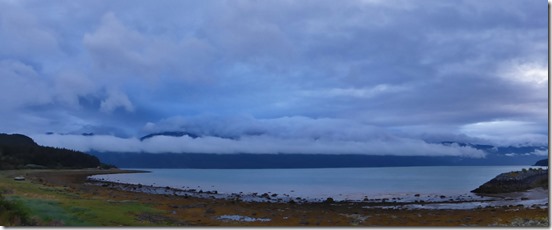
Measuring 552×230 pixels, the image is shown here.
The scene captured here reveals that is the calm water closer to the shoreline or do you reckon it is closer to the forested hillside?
the shoreline

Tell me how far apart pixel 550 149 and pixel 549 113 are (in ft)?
2.82

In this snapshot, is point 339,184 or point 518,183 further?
point 339,184

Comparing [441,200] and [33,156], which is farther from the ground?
[33,156]

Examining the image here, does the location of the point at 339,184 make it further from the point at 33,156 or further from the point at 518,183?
the point at 33,156

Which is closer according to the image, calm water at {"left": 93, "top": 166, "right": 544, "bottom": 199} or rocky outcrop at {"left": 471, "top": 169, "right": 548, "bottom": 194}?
rocky outcrop at {"left": 471, "top": 169, "right": 548, "bottom": 194}

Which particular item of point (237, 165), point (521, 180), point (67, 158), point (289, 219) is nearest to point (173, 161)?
point (237, 165)

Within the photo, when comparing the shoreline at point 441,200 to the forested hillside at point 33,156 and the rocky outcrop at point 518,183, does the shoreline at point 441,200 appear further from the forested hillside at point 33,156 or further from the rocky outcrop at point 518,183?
the forested hillside at point 33,156

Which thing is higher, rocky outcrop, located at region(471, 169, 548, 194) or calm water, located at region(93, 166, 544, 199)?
rocky outcrop, located at region(471, 169, 548, 194)

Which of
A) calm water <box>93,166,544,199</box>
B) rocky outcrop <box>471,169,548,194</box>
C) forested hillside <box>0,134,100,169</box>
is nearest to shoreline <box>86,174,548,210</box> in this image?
rocky outcrop <box>471,169,548,194</box>

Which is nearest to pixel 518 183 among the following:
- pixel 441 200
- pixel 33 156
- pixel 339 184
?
pixel 441 200

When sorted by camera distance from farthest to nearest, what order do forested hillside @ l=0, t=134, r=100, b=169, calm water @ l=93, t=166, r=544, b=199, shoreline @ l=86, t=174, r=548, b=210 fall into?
forested hillside @ l=0, t=134, r=100, b=169
calm water @ l=93, t=166, r=544, b=199
shoreline @ l=86, t=174, r=548, b=210

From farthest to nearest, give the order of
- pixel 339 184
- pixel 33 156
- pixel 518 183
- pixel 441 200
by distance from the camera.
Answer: pixel 33 156 < pixel 339 184 < pixel 518 183 < pixel 441 200

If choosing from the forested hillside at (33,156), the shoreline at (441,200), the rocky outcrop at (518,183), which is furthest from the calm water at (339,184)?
the forested hillside at (33,156)

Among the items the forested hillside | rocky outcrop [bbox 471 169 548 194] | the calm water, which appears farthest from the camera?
the forested hillside
